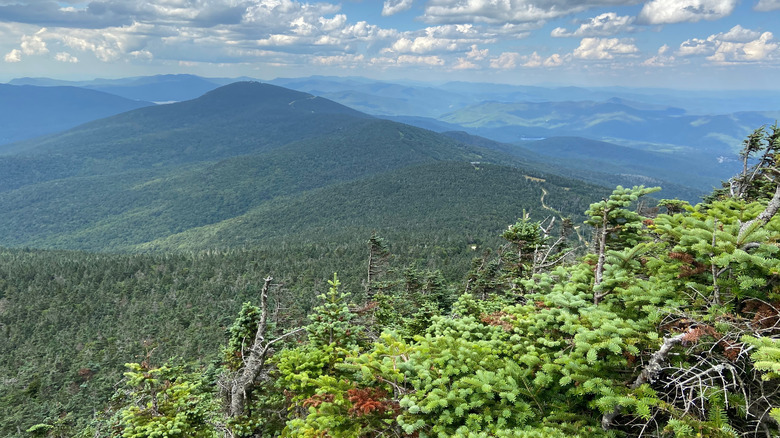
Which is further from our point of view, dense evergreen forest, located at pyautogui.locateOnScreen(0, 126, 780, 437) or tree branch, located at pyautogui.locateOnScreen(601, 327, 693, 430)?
dense evergreen forest, located at pyautogui.locateOnScreen(0, 126, 780, 437)

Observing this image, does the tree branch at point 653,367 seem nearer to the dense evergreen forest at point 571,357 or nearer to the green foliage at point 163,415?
the dense evergreen forest at point 571,357

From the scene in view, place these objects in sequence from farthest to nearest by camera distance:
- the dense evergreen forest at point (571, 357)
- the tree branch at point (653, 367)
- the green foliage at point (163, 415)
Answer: the green foliage at point (163, 415)
the dense evergreen forest at point (571, 357)
the tree branch at point (653, 367)

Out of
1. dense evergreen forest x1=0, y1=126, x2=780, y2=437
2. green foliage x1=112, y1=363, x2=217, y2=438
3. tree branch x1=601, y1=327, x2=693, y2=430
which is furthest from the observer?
green foliage x1=112, y1=363, x2=217, y2=438

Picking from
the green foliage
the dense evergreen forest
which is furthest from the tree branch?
the green foliage

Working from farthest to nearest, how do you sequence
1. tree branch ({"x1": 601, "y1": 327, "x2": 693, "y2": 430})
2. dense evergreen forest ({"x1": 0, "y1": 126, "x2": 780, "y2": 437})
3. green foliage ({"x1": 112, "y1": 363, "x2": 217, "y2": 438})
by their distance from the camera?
green foliage ({"x1": 112, "y1": 363, "x2": 217, "y2": 438}) → dense evergreen forest ({"x1": 0, "y1": 126, "x2": 780, "y2": 437}) → tree branch ({"x1": 601, "y1": 327, "x2": 693, "y2": 430})

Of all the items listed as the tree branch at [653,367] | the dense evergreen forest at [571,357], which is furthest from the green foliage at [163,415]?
the tree branch at [653,367]

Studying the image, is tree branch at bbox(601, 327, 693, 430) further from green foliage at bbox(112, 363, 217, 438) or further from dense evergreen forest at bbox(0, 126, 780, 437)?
green foliage at bbox(112, 363, 217, 438)

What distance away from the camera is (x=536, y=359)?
9344 millimetres

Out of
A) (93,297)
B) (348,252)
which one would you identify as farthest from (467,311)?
(93,297)

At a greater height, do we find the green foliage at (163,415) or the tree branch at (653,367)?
the tree branch at (653,367)

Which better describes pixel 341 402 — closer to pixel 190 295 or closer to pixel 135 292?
pixel 190 295

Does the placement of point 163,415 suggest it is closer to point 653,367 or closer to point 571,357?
point 571,357

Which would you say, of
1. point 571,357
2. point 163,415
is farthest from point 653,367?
point 163,415

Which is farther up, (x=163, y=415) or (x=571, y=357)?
(x=571, y=357)
